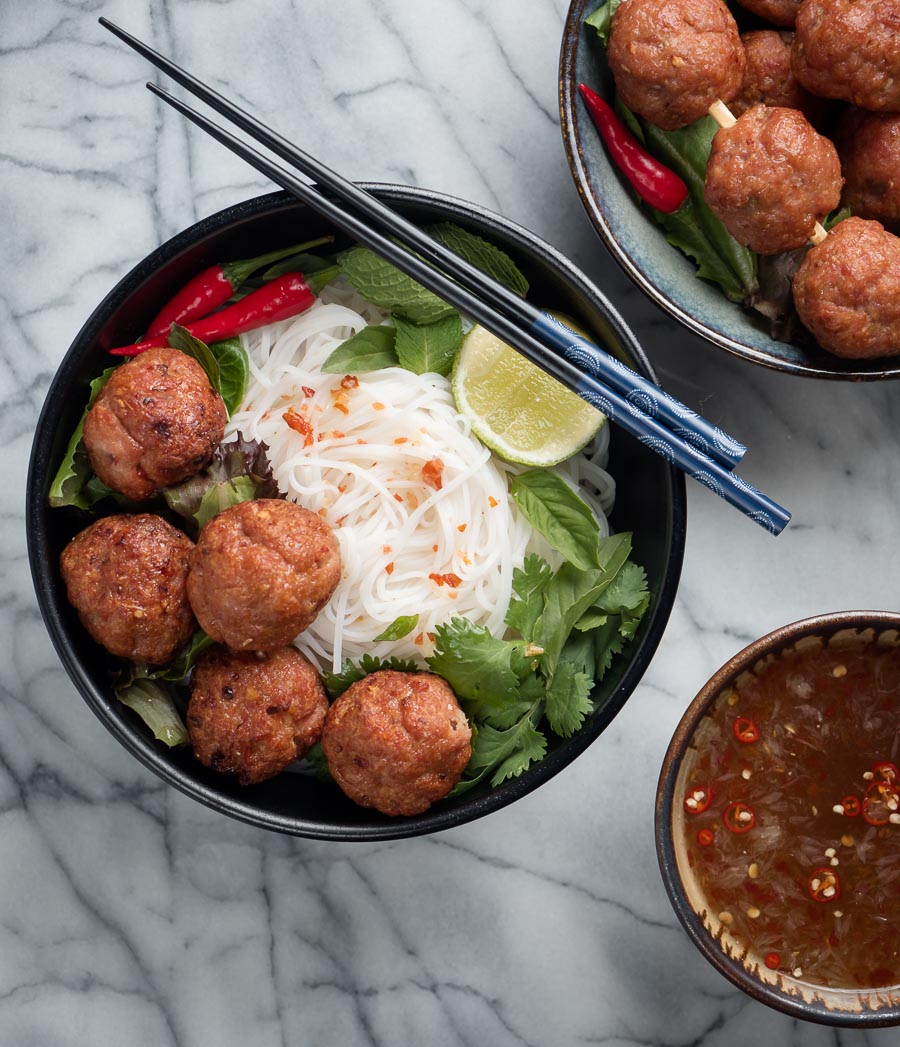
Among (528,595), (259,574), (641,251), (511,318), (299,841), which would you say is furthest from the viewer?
(299,841)

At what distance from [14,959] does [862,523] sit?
3.10 metres

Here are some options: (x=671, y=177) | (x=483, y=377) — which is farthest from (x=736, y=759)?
(x=671, y=177)

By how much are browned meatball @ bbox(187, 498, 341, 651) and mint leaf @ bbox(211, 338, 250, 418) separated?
0.46 metres

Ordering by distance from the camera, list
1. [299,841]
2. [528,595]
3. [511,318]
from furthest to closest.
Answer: [299,841], [528,595], [511,318]

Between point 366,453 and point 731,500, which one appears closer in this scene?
point 731,500

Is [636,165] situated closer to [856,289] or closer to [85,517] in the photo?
[856,289]

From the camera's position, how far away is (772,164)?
2.79 metres

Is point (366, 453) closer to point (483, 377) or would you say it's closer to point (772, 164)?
point (483, 377)

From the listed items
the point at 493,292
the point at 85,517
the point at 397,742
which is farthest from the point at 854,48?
the point at 85,517

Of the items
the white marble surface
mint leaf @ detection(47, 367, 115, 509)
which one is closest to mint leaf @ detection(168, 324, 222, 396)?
mint leaf @ detection(47, 367, 115, 509)

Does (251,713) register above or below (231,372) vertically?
below

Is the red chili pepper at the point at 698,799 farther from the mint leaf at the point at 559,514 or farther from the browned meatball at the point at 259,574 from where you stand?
the browned meatball at the point at 259,574

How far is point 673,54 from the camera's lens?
110 inches

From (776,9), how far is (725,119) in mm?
428
